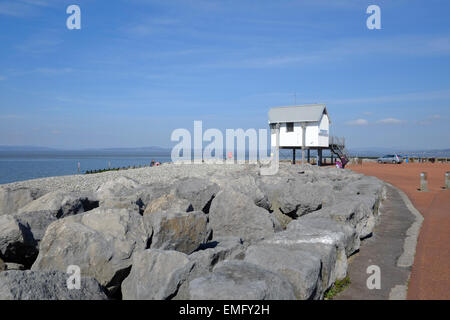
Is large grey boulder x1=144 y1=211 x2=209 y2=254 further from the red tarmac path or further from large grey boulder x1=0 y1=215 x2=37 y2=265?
the red tarmac path

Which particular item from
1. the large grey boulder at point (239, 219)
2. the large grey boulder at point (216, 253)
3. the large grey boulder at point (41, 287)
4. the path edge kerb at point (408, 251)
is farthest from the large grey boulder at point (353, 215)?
the large grey boulder at point (41, 287)

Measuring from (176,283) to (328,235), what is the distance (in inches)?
96.9

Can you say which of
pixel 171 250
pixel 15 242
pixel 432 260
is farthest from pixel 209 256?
pixel 432 260

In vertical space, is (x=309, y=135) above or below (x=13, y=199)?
above

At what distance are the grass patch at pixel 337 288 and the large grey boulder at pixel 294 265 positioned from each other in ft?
2.44

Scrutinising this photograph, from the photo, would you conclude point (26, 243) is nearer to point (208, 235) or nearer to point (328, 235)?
point (208, 235)

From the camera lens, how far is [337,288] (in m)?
5.26

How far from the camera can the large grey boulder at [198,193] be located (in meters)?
8.12

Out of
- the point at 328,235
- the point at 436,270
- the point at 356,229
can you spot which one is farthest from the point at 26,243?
the point at 436,270

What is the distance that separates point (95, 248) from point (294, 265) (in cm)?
260

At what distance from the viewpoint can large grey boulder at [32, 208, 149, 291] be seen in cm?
470

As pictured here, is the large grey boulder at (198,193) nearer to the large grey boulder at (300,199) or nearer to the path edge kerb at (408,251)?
the large grey boulder at (300,199)

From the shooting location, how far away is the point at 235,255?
5551mm

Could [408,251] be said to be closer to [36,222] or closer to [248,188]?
[248,188]
